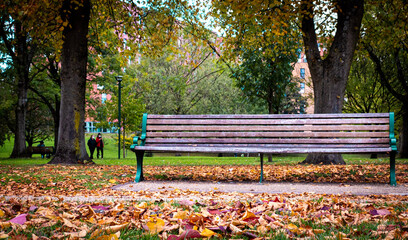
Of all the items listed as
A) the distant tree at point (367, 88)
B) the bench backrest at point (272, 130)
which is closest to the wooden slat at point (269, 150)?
the bench backrest at point (272, 130)

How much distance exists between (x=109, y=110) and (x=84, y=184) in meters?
20.4

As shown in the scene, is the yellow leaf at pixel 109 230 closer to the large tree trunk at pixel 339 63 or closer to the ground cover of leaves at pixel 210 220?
the ground cover of leaves at pixel 210 220

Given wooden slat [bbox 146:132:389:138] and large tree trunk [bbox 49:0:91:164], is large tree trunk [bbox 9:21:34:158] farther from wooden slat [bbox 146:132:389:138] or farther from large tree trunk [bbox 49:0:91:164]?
wooden slat [bbox 146:132:389:138]

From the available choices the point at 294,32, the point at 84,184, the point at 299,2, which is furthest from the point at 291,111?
the point at 84,184

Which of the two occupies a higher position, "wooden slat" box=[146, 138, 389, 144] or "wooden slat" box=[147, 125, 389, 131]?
"wooden slat" box=[147, 125, 389, 131]

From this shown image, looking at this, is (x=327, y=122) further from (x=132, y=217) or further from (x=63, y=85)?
(x=63, y=85)

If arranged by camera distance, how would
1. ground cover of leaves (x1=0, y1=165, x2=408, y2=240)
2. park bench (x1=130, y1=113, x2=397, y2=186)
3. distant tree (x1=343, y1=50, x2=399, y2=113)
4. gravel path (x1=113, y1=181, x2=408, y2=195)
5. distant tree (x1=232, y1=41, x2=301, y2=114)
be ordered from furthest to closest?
distant tree (x1=343, y1=50, x2=399, y2=113)
distant tree (x1=232, y1=41, x2=301, y2=114)
park bench (x1=130, y1=113, x2=397, y2=186)
gravel path (x1=113, y1=181, x2=408, y2=195)
ground cover of leaves (x1=0, y1=165, x2=408, y2=240)

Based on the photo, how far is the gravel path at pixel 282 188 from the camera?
515cm

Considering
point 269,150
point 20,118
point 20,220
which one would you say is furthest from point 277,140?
point 20,118

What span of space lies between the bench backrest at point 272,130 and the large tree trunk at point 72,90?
4038 millimetres

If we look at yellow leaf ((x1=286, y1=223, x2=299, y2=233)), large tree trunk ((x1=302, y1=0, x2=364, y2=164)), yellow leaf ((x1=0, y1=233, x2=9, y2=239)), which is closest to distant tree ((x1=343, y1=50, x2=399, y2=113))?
large tree trunk ((x1=302, y1=0, x2=364, y2=164))

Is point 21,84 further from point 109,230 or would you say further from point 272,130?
point 109,230

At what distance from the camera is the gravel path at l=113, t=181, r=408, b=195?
5.15 meters

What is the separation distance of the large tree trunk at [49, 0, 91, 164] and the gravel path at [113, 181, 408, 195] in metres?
4.59
